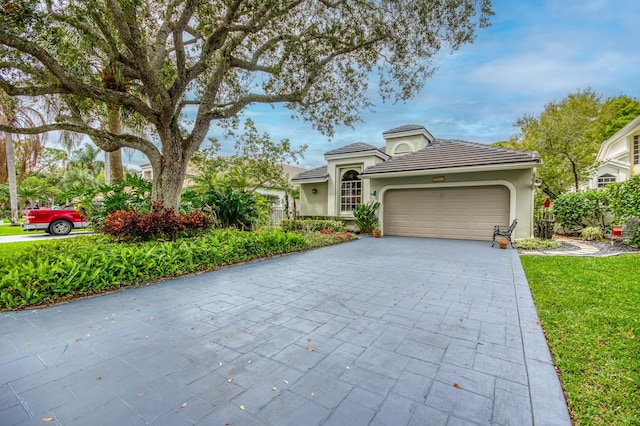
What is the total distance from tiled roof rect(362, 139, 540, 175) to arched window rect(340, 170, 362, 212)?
61.0 inches

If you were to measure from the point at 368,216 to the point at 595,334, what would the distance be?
32.1ft

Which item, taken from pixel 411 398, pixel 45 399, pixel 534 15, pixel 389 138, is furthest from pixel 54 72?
pixel 389 138

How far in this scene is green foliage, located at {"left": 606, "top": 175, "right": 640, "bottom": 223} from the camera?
8.36 meters

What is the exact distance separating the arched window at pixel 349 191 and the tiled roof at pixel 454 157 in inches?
61.0

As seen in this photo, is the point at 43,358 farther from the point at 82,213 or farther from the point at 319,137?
the point at 82,213

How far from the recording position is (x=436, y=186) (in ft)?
38.1

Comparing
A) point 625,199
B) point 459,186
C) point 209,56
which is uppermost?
point 209,56

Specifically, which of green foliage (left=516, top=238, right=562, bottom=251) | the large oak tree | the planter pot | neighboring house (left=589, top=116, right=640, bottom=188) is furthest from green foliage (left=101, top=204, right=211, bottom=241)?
neighboring house (left=589, top=116, right=640, bottom=188)

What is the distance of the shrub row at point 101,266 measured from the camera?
161 inches

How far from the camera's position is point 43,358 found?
2.66 meters

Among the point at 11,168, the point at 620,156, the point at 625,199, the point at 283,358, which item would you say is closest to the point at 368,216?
the point at 625,199

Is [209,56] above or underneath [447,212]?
above

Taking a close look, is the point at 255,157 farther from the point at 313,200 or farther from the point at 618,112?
the point at 618,112

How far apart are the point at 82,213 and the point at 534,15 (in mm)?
17279
